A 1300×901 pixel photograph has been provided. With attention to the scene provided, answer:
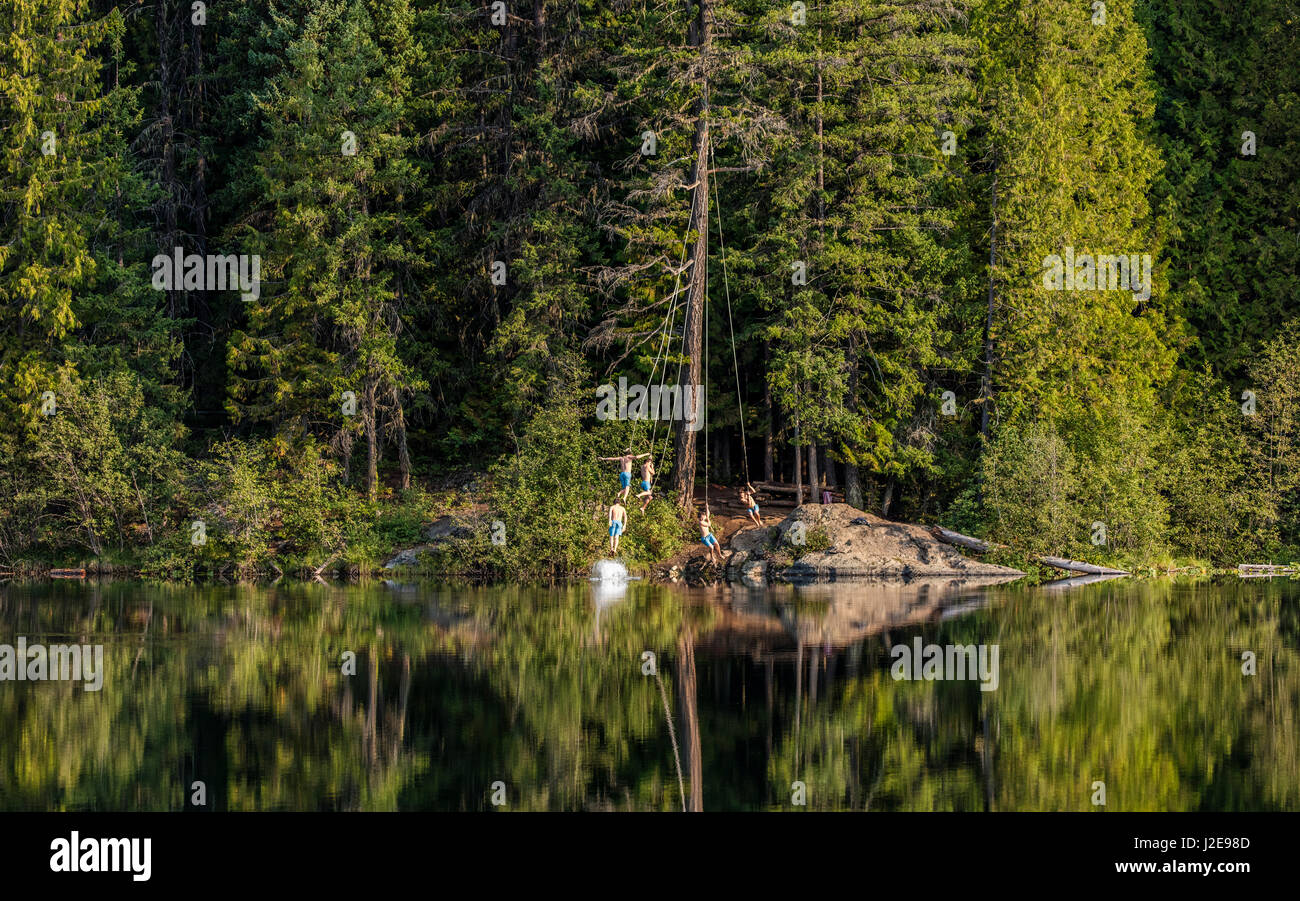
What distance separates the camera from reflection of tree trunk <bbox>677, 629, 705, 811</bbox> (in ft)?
42.4

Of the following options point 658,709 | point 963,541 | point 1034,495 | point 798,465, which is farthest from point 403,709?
point 798,465

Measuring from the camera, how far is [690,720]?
51.5 ft

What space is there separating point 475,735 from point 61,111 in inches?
1196

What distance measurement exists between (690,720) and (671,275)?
23249 mm

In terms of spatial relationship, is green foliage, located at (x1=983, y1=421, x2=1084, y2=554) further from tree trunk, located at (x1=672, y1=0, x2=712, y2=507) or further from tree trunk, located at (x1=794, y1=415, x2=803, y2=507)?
tree trunk, located at (x1=672, y1=0, x2=712, y2=507)

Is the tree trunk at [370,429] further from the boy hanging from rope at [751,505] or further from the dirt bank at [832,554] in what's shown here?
the boy hanging from rope at [751,505]

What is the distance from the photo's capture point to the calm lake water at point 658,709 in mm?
12906

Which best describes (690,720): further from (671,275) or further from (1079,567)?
(671,275)

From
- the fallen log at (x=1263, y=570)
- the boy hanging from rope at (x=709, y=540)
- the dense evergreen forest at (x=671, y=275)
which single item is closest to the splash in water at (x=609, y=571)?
the dense evergreen forest at (x=671, y=275)

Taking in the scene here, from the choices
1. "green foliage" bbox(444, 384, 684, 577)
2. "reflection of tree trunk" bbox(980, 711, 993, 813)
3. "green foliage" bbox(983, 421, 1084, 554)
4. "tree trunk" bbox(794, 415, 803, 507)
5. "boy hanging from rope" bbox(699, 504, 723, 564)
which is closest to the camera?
"reflection of tree trunk" bbox(980, 711, 993, 813)

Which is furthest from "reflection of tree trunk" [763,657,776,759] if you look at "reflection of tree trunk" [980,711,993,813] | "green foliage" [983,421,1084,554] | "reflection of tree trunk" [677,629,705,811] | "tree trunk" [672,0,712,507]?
"tree trunk" [672,0,712,507]

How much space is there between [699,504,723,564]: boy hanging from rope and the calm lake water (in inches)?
234

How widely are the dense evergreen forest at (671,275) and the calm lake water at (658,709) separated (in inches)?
392

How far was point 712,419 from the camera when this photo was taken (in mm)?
40812
